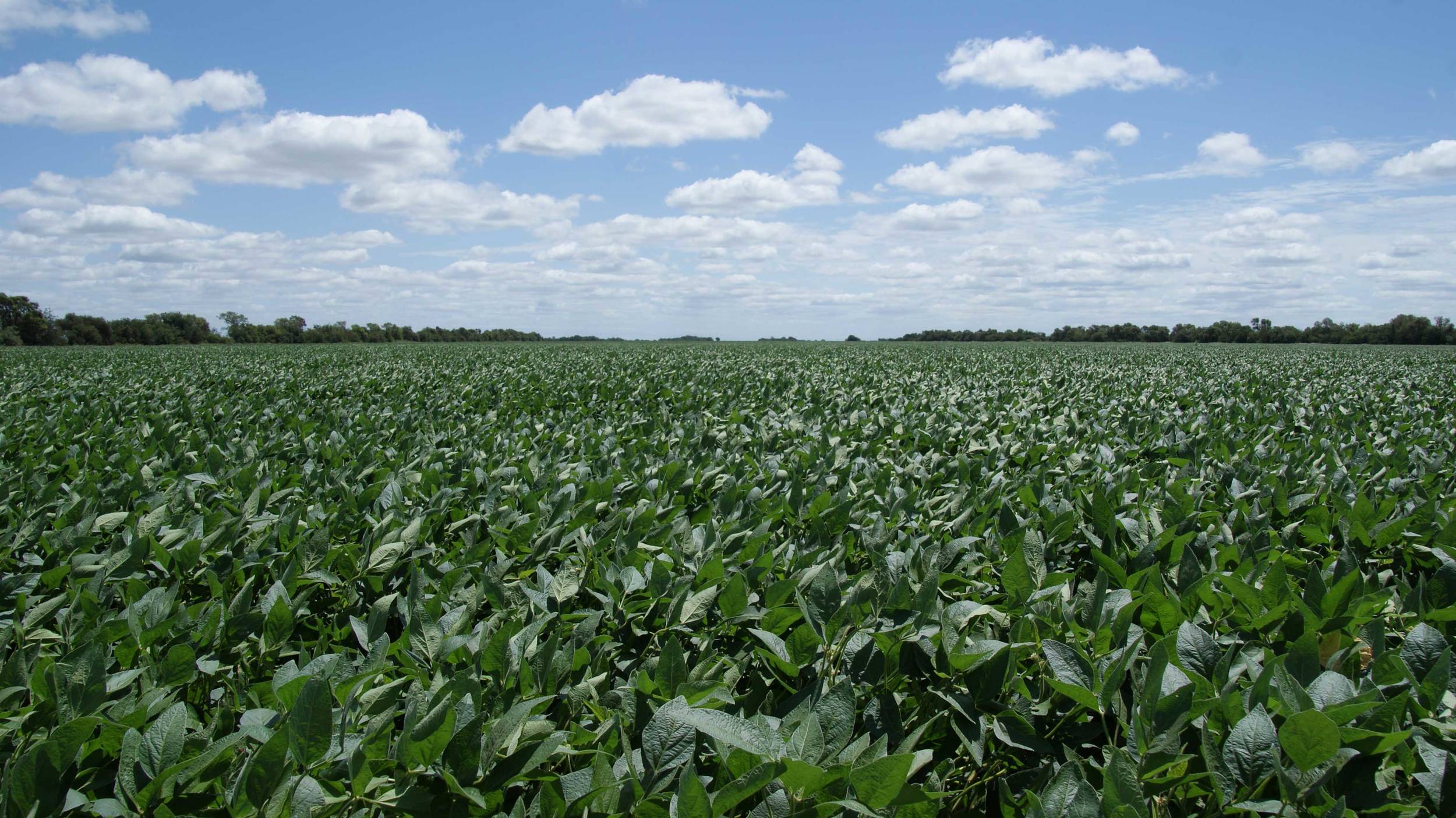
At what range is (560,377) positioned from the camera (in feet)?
51.5

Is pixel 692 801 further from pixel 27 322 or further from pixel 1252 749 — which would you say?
pixel 27 322

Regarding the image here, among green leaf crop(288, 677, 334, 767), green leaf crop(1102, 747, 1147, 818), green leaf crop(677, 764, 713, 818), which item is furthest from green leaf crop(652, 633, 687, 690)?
green leaf crop(1102, 747, 1147, 818)

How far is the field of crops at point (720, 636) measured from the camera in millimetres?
1469

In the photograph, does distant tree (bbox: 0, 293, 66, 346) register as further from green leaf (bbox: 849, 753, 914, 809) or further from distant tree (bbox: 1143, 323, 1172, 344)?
distant tree (bbox: 1143, 323, 1172, 344)

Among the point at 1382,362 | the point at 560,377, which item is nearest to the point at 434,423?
the point at 560,377

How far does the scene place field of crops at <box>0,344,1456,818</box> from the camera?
4.82 feet

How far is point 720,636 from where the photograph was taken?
2.38m

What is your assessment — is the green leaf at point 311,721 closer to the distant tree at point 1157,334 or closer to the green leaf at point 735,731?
the green leaf at point 735,731

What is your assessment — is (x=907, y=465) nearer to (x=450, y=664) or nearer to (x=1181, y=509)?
(x=1181, y=509)

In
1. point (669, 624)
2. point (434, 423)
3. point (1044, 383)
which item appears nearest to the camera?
point (669, 624)

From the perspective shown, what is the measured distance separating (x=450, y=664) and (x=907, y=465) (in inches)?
147

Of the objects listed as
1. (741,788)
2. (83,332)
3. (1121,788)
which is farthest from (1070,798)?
(83,332)

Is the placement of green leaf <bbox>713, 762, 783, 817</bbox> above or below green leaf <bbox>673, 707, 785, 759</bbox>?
below

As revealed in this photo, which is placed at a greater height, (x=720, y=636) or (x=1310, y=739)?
(x=1310, y=739)
